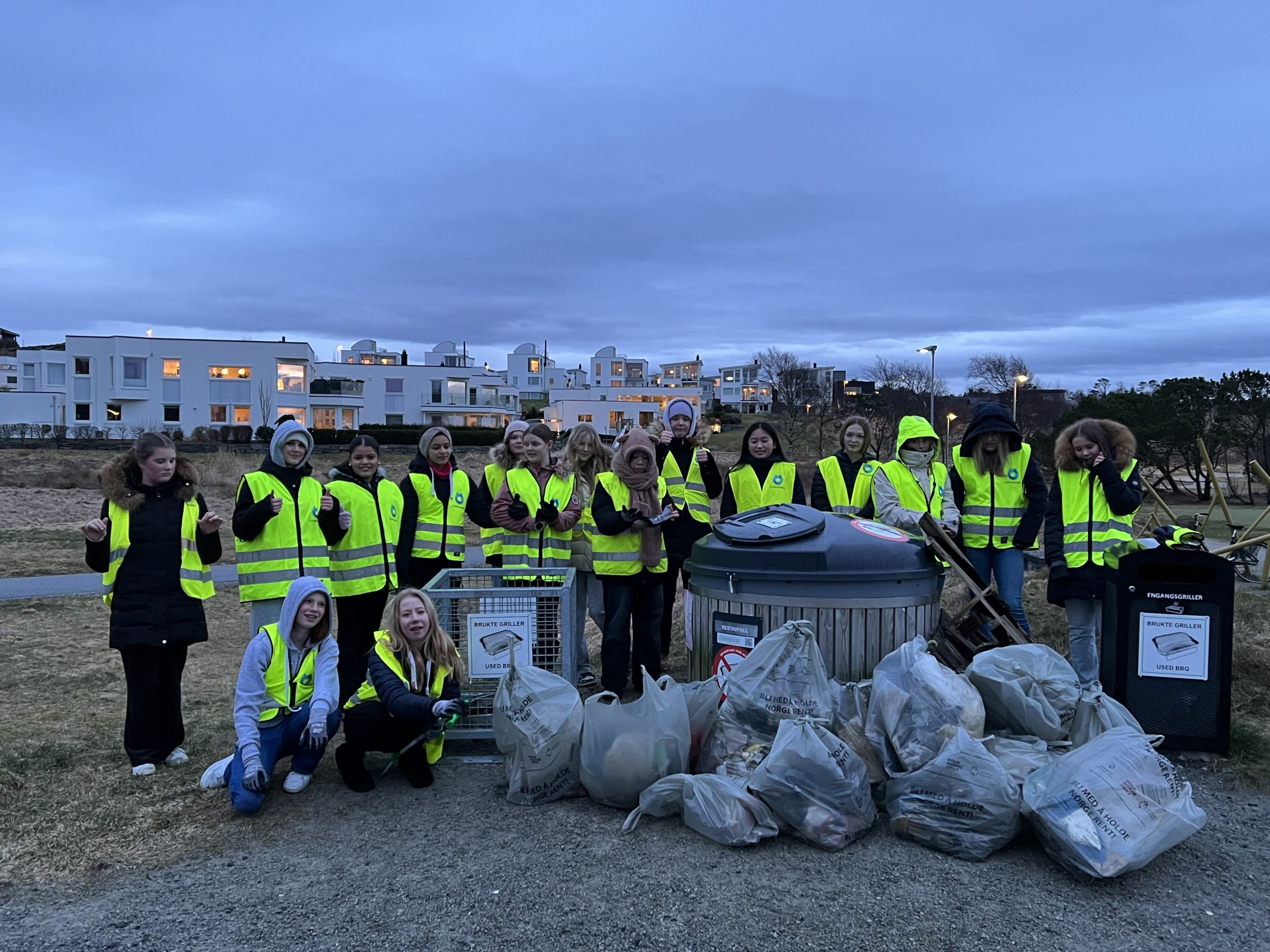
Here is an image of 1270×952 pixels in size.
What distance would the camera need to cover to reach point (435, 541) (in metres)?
5.55

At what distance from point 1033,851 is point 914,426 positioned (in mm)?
2754

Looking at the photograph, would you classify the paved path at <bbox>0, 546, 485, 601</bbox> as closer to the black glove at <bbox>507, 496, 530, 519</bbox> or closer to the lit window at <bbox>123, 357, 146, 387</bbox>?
the black glove at <bbox>507, 496, 530, 519</bbox>

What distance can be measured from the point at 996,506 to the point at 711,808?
2.84 meters

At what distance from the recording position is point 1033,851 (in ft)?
11.1

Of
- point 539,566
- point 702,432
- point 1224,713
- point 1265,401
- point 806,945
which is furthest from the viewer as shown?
point 1265,401

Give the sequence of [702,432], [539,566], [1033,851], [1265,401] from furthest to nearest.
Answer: [1265,401] < [702,432] < [539,566] < [1033,851]

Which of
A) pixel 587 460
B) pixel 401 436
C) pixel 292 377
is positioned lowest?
pixel 587 460

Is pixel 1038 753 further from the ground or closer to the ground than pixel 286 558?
closer to the ground

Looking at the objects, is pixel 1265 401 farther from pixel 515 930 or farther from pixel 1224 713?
pixel 515 930

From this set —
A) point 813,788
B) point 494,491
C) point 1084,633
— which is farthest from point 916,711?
point 494,491

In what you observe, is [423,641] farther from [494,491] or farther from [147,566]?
[494,491]

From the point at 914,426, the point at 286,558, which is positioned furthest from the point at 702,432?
the point at 286,558

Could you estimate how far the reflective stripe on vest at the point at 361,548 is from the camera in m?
4.98

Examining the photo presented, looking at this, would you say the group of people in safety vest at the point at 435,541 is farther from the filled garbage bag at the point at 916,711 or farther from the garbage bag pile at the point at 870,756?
the filled garbage bag at the point at 916,711
